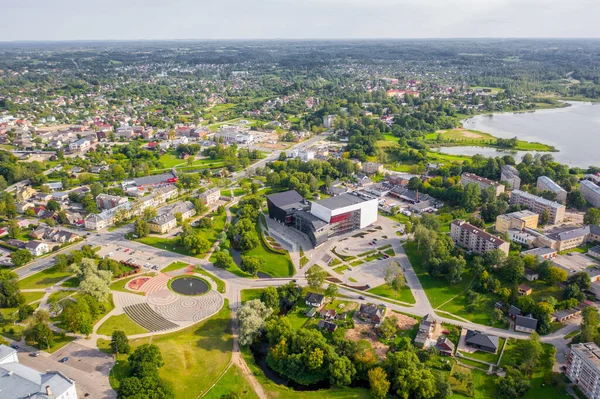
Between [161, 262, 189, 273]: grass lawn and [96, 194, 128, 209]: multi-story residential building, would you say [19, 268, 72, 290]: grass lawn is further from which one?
[96, 194, 128, 209]: multi-story residential building

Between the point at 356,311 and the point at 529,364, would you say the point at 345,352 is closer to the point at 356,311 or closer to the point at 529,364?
the point at 356,311

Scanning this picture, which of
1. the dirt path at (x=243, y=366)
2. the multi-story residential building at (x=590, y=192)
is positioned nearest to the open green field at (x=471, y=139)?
the multi-story residential building at (x=590, y=192)

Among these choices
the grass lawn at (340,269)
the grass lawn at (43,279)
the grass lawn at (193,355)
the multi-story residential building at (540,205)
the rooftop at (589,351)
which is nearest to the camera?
the rooftop at (589,351)

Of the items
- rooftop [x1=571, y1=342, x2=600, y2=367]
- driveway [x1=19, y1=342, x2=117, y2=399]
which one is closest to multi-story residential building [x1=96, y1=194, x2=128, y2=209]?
driveway [x1=19, y1=342, x2=117, y2=399]

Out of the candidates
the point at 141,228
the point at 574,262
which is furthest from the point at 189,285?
the point at 574,262

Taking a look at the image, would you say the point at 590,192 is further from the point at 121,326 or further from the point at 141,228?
the point at 121,326

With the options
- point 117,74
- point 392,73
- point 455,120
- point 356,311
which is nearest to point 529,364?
point 356,311

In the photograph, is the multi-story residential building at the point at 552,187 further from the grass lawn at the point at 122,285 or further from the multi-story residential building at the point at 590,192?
the grass lawn at the point at 122,285
